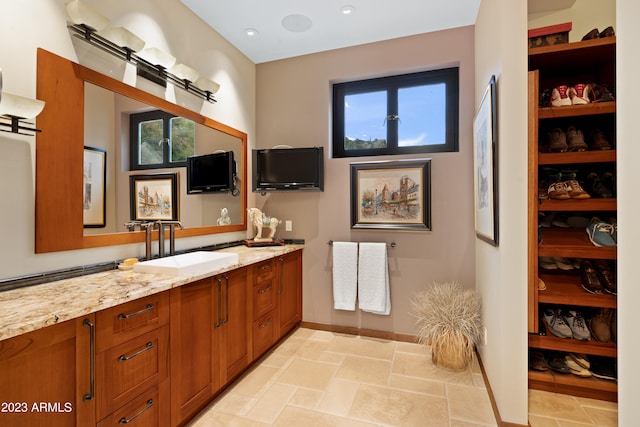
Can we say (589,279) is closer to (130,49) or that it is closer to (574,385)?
(574,385)

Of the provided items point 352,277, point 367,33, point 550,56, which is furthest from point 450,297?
point 367,33

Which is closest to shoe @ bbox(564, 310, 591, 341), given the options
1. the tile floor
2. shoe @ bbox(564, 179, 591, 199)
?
the tile floor

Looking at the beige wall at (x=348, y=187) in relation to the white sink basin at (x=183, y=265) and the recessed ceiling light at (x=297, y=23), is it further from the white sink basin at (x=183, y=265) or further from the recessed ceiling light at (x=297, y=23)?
the white sink basin at (x=183, y=265)

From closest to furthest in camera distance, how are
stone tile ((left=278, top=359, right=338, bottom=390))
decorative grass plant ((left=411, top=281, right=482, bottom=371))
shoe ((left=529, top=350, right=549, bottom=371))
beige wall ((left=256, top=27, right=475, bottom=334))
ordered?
shoe ((left=529, top=350, right=549, bottom=371))
stone tile ((left=278, top=359, right=338, bottom=390))
decorative grass plant ((left=411, top=281, right=482, bottom=371))
beige wall ((left=256, top=27, right=475, bottom=334))

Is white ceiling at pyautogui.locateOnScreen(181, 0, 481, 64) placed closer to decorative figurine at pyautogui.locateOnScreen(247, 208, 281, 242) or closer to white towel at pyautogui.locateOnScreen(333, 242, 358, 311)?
decorative figurine at pyautogui.locateOnScreen(247, 208, 281, 242)

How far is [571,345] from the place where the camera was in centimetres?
194

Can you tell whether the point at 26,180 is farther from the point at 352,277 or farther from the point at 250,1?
the point at 352,277

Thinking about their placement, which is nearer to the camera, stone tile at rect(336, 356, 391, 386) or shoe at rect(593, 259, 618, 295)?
shoe at rect(593, 259, 618, 295)

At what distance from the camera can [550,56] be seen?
1962 millimetres

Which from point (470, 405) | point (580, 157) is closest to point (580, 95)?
point (580, 157)

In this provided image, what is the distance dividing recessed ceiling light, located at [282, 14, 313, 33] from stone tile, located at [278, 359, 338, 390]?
289 centimetres

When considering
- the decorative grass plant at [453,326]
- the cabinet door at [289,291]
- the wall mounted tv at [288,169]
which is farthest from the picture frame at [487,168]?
the cabinet door at [289,291]

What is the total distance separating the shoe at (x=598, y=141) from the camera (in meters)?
1.92

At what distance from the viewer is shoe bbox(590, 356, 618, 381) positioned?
1.96m
